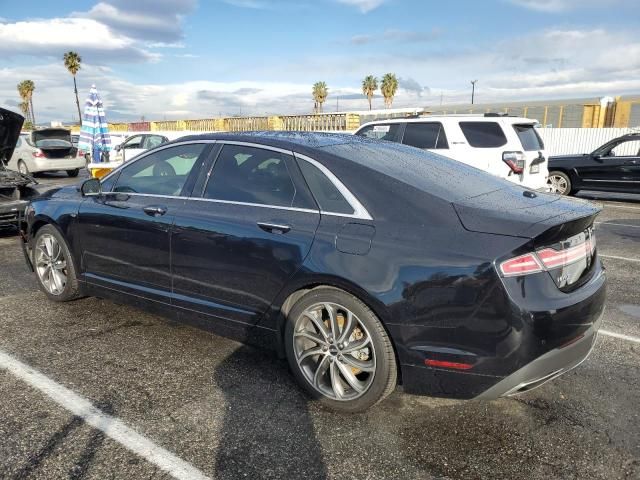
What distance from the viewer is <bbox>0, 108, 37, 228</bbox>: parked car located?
7383 millimetres

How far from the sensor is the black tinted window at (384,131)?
31.2 ft

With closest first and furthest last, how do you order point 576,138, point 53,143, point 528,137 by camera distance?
1. point 528,137
2. point 53,143
3. point 576,138

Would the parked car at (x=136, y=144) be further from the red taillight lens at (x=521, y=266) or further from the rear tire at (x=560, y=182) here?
→ the red taillight lens at (x=521, y=266)

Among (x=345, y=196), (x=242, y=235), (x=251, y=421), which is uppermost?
(x=345, y=196)

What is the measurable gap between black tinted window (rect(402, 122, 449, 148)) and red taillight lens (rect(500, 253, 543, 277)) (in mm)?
6680

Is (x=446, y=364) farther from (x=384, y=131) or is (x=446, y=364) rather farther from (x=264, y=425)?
(x=384, y=131)

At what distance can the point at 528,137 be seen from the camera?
30.1 ft

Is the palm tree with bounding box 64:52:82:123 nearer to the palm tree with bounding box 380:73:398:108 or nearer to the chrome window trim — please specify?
the palm tree with bounding box 380:73:398:108

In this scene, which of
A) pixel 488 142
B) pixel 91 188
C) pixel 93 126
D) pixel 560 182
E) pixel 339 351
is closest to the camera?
pixel 339 351

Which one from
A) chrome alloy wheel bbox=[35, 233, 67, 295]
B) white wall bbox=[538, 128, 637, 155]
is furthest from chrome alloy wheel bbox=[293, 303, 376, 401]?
white wall bbox=[538, 128, 637, 155]

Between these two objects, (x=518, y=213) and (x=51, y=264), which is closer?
(x=518, y=213)

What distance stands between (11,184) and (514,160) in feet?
25.0

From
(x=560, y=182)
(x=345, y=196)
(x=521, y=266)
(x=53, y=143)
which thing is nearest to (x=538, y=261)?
(x=521, y=266)

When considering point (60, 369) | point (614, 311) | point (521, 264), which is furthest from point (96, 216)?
point (614, 311)
